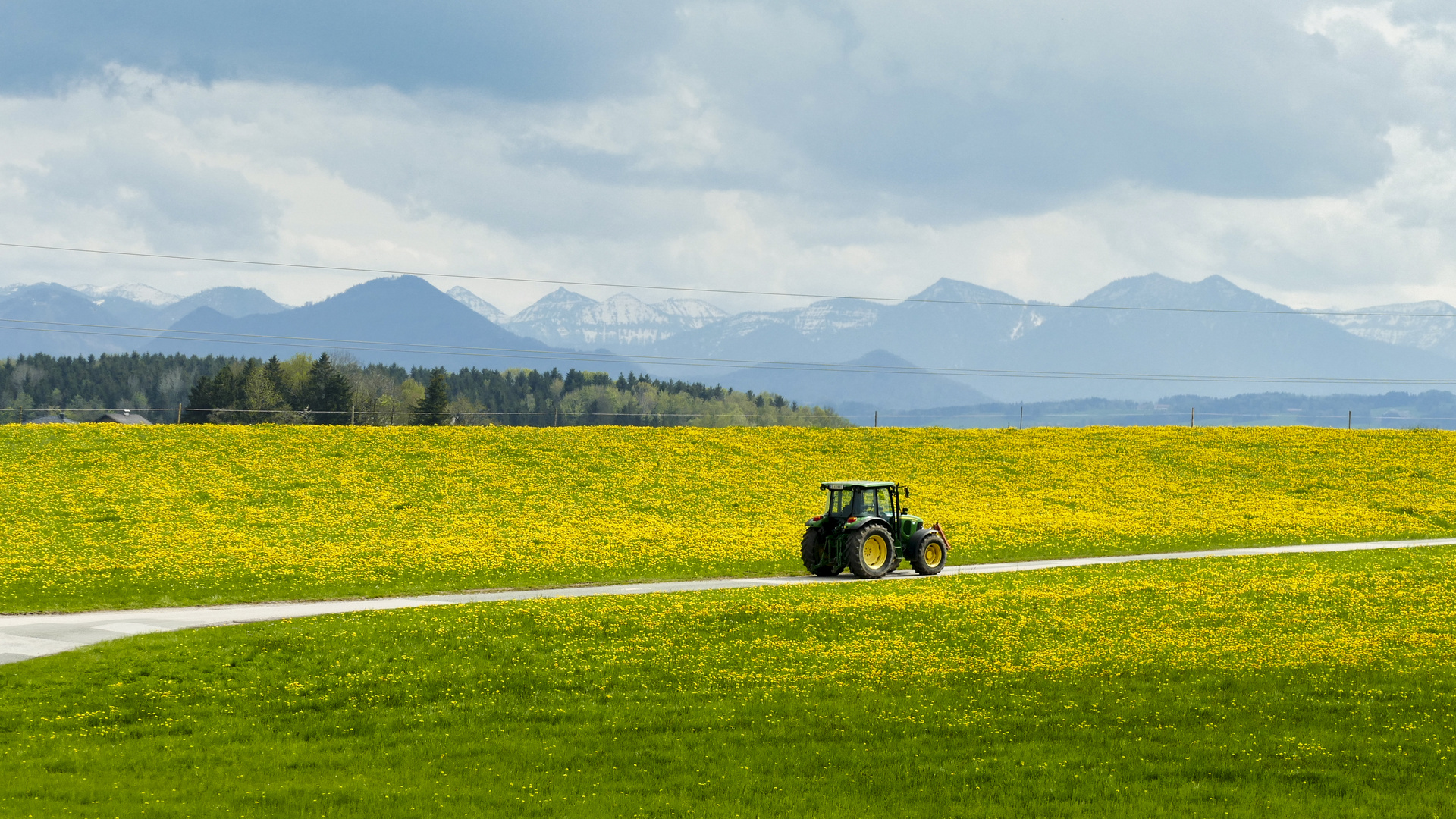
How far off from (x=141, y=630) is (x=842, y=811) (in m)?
16.1

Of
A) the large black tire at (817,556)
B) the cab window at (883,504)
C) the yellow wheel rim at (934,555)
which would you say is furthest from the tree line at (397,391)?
the large black tire at (817,556)

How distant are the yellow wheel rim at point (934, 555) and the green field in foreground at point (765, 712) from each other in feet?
23.6

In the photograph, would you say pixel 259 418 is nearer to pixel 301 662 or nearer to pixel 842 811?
pixel 301 662

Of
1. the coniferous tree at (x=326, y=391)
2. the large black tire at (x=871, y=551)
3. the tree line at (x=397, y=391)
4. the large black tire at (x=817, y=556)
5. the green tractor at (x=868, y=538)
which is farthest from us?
the tree line at (x=397, y=391)

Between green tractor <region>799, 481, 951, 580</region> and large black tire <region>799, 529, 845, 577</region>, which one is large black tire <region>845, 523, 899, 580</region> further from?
large black tire <region>799, 529, 845, 577</region>

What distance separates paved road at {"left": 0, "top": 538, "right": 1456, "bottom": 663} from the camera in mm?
20500

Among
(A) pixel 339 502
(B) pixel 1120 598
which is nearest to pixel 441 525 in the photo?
(A) pixel 339 502

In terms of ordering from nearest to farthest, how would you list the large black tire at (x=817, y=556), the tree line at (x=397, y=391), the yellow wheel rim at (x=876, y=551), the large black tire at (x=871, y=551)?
the large black tire at (x=871, y=551)
the yellow wheel rim at (x=876, y=551)
the large black tire at (x=817, y=556)
the tree line at (x=397, y=391)

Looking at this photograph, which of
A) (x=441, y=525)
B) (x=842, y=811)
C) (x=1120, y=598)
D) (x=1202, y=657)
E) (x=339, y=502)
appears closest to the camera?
(x=842, y=811)

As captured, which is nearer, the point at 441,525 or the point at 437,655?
the point at 437,655

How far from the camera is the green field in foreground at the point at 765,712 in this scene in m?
12.0

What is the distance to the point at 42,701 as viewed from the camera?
15914 mm

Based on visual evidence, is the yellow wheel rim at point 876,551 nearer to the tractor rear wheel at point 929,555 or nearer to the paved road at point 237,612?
the paved road at point 237,612

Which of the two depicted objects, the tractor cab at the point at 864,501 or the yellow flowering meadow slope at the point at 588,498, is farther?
the yellow flowering meadow slope at the point at 588,498
